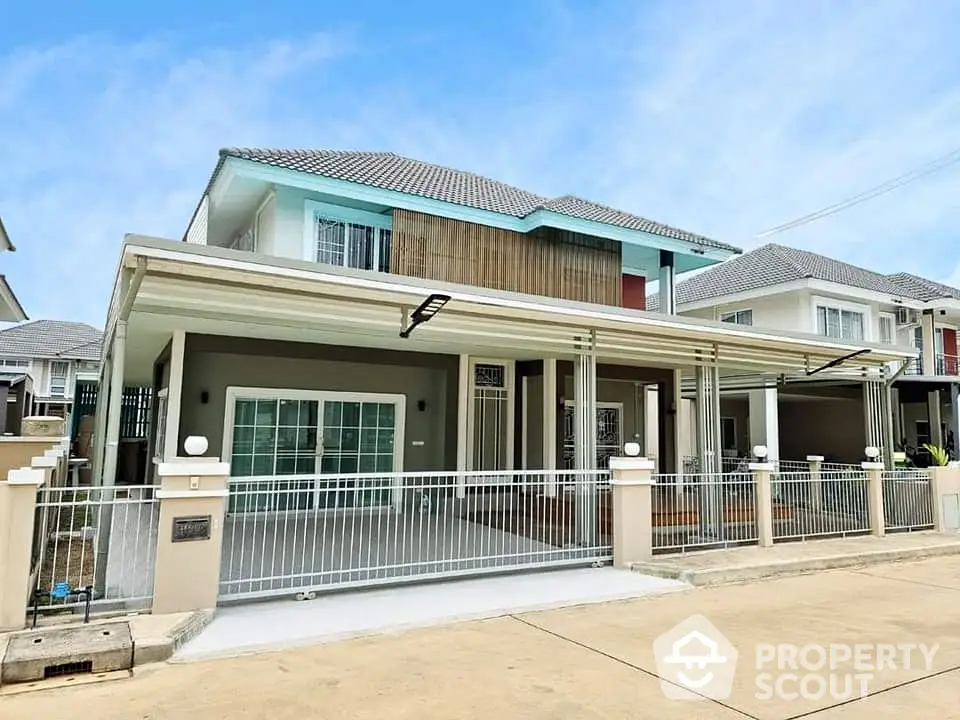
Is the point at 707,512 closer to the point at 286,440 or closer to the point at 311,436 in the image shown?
the point at 311,436

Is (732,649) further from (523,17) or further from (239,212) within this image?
(523,17)

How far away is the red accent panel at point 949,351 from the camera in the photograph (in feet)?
80.3

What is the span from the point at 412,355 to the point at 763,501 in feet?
21.1

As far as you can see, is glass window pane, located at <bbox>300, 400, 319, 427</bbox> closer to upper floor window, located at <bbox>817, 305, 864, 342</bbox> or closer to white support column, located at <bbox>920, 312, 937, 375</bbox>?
upper floor window, located at <bbox>817, 305, 864, 342</bbox>

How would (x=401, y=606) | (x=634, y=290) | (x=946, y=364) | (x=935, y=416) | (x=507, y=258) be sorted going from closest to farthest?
(x=401, y=606) → (x=507, y=258) → (x=634, y=290) → (x=935, y=416) → (x=946, y=364)

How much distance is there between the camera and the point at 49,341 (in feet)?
117

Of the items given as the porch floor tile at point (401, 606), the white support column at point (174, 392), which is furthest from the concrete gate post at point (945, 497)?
the white support column at point (174, 392)

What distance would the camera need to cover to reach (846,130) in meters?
23.0

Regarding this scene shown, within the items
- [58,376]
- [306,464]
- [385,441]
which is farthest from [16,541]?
[58,376]

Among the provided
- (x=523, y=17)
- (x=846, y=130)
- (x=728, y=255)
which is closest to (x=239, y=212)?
(x=523, y=17)

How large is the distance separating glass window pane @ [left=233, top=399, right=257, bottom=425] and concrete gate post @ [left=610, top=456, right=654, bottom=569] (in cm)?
641

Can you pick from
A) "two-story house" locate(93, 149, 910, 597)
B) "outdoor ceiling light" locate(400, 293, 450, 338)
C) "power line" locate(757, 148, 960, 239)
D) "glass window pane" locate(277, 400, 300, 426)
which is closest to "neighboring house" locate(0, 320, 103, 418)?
"two-story house" locate(93, 149, 910, 597)

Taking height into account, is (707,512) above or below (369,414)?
below

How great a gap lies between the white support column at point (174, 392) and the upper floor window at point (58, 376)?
29.2m
